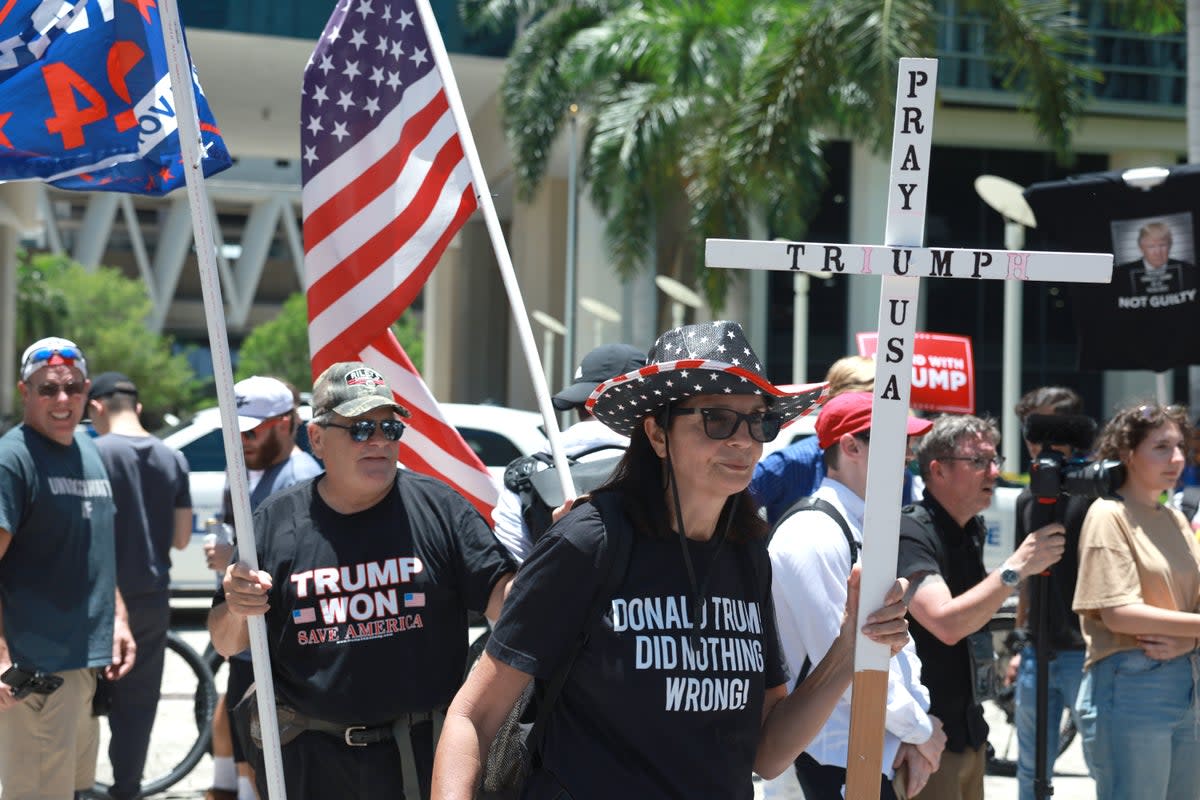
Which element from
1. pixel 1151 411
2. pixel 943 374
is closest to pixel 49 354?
pixel 1151 411

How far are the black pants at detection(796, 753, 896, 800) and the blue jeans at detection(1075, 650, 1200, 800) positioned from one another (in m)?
1.46

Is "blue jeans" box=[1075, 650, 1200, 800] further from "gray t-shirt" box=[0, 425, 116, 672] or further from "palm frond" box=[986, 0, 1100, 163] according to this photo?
"palm frond" box=[986, 0, 1100, 163]

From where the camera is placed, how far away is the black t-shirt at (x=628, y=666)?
9.31ft

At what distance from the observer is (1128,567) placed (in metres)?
5.07

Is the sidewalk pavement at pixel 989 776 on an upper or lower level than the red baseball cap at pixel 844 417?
lower

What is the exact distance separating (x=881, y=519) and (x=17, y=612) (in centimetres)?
363

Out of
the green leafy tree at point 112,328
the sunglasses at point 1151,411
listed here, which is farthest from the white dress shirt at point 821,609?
the green leafy tree at point 112,328

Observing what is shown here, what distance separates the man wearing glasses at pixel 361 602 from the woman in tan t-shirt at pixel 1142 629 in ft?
7.12

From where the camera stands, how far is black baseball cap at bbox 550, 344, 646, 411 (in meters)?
5.00

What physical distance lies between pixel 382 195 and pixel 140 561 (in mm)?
2772

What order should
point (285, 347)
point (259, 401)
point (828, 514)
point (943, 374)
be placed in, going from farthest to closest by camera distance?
1. point (285, 347)
2. point (943, 374)
3. point (259, 401)
4. point (828, 514)

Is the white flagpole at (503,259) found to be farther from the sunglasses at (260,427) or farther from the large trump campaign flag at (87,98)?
the sunglasses at (260,427)

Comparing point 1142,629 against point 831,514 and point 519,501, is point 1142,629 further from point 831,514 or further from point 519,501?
point 519,501

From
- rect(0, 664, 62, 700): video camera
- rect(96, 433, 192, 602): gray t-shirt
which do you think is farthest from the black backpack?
rect(96, 433, 192, 602): gray t-shirt
